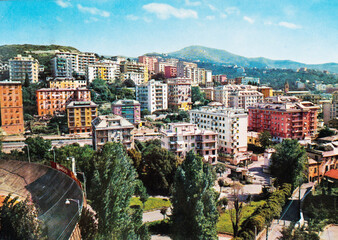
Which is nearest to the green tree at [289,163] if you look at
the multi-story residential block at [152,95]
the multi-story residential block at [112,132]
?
the multi-story residential block at [112,132]

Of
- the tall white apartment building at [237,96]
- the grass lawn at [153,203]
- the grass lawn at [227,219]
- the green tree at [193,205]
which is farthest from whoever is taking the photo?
the tall white apartment building at [237,96]

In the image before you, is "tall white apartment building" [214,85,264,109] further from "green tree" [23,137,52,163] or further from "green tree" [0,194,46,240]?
"green tree" [0,194,46,240]

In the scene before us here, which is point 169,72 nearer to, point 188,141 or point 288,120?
point 288,120

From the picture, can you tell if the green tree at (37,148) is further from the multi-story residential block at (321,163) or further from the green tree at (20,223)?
the multi-story residential block at (321,163)

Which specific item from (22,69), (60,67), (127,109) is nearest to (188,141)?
(127,109)

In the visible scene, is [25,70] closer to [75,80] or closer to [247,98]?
[75,80]
